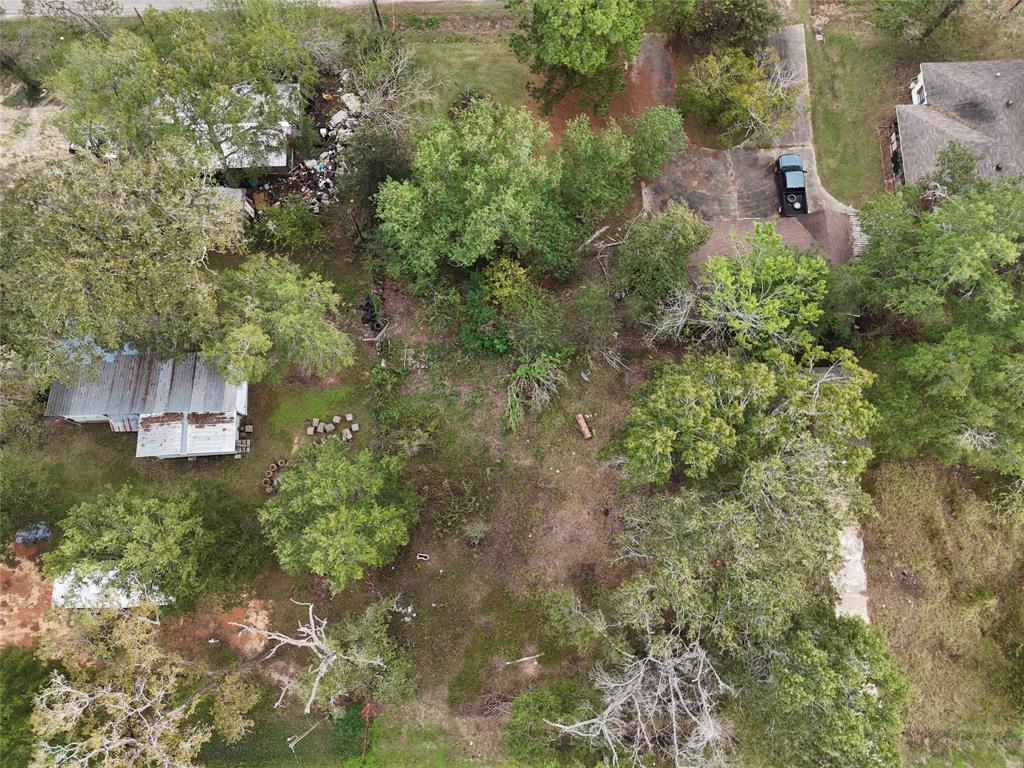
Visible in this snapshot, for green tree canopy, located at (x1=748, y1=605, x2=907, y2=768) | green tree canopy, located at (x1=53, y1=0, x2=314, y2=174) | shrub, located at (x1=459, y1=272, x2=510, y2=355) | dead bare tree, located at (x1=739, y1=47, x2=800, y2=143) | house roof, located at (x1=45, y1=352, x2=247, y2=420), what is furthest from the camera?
dead bare tree, located at (x1=739, y1=47, x2=800, y2=143)

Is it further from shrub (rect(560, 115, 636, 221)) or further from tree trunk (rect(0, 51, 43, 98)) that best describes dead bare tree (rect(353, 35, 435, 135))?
tree trunk (rect(0, 51, 43, 98))

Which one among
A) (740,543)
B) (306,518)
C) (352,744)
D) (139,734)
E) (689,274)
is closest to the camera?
(740,543)

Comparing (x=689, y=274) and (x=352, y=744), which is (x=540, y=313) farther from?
(x=352, y=744)

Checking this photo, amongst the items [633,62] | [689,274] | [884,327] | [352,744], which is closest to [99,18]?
[633,62]

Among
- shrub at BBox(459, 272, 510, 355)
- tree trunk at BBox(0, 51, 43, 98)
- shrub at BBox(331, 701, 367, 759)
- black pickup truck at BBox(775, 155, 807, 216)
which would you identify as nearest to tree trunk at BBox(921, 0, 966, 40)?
black pickup truck at BBox(775, 155, 807, 216)

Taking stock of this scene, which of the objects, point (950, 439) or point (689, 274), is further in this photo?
point (689, 274)
